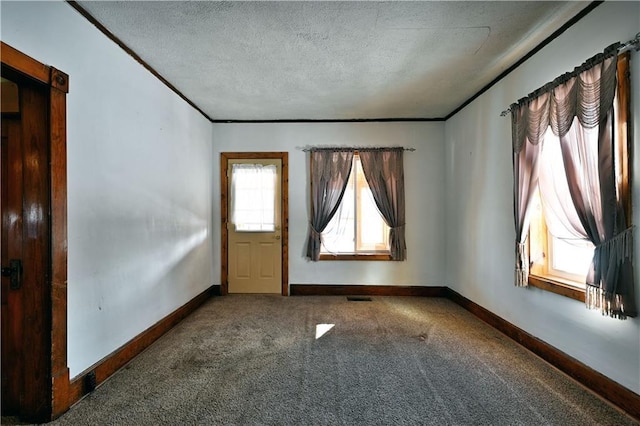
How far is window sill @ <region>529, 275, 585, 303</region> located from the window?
85.4 inches

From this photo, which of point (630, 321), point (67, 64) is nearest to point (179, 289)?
point (67, 64)

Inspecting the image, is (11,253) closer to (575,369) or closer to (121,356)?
(121,356)

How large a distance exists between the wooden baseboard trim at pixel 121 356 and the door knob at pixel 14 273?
72 centimetres

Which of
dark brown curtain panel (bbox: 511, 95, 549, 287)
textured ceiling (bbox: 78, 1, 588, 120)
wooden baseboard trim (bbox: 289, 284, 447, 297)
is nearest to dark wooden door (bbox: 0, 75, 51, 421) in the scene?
textured ceiling (bbox: 78, 1, 588, 120)

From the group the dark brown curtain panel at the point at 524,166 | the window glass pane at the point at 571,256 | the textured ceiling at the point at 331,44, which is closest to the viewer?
the textured ceiling at the point at 331,44

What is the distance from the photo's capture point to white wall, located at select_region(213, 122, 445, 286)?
15.2 ft

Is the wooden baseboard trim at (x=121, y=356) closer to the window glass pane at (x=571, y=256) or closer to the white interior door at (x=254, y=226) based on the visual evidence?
the white interior door at (x=254, y=226)

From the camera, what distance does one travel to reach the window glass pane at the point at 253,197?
4715mm

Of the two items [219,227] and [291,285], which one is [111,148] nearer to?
[219,227]

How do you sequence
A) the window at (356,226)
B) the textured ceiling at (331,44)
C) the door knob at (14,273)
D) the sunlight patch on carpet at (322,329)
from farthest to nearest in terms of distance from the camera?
the window at (356,226) → the sunlight patch on carpet at (322,329) → the textured ceiling at (331,44) → the door knob at (14,273)

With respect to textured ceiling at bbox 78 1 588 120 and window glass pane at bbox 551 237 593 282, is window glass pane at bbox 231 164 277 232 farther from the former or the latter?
window glass pane at bbox 551 237 593 282

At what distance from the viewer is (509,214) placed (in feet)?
9.95

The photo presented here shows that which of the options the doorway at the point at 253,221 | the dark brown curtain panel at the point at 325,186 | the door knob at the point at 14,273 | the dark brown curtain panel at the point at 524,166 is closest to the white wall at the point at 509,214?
the dark brown curtain panel at the point at 524,166

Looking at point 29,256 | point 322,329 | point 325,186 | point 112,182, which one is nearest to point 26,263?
point 29,256
